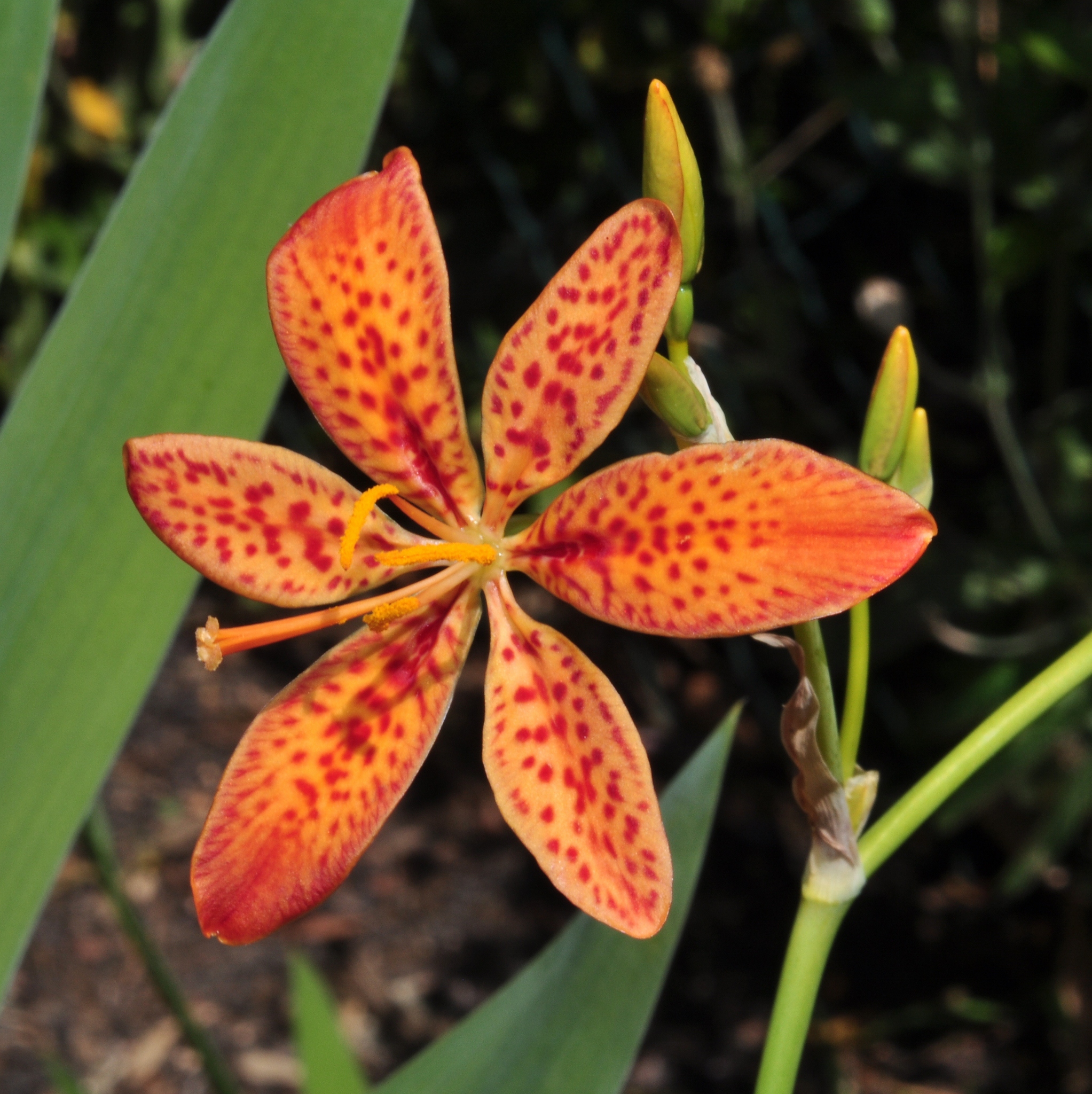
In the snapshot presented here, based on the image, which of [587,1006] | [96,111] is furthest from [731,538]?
[96,111]

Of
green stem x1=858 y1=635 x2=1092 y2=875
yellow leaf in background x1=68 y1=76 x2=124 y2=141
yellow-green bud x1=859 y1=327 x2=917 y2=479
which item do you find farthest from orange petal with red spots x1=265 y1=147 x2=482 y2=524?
yellow leaf in background x1=68 y1=76 x2=124 y2=141

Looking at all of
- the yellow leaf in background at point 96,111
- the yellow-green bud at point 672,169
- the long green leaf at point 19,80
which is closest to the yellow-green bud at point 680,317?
the yellow-green bud at point 672,169

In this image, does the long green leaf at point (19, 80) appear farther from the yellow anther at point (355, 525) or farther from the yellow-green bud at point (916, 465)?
the yellow-green bud at point (916, 465)

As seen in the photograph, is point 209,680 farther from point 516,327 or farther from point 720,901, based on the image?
point 516,327

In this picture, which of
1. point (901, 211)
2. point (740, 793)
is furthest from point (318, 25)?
point (740, 793)

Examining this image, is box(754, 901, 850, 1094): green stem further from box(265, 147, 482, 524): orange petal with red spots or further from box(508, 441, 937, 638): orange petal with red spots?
box(265, 147, 482, 524): orange petal with red spots

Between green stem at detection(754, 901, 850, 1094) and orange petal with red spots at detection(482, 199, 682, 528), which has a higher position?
orange petal with red spots at detection(482, 199, 682, 528)

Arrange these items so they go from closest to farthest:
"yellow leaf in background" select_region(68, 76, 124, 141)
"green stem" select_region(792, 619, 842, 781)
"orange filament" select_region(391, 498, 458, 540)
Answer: "green stem" select_region(792, 619, 842, 781) → "orange filament" select_region(391, 498, 458, 540) → "yellow leaf in background" select_region(68, 76, 124, 141)

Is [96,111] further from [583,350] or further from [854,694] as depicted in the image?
[854,694]
